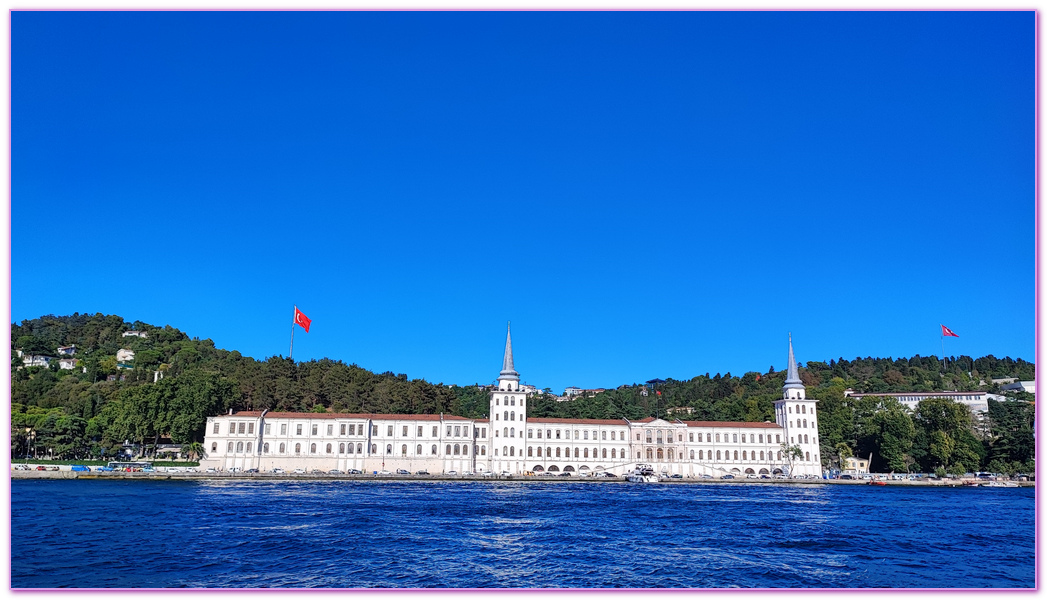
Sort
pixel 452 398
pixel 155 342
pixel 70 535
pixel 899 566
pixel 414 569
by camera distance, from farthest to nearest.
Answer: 1. pixel 155 342
2. pixel 452 398
3. pixel 70 535
4. pixel 899 566
5. pixel 414 569

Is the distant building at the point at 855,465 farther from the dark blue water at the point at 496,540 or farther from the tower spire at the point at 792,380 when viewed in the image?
the dark blue water at the point at 496,540

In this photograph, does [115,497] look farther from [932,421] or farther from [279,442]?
[932,421]

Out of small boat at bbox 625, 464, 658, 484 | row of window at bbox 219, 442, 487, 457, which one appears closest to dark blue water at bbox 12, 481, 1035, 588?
row of window at bbox 219, 442, 487, 457

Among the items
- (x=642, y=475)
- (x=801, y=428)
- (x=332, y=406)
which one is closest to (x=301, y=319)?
(x=332, y=406)

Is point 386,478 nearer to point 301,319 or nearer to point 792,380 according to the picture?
point 301,319

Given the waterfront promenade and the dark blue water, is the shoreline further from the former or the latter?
the dark blue water

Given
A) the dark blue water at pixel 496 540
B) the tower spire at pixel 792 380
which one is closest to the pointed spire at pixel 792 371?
the tower spire at pixel 792 380

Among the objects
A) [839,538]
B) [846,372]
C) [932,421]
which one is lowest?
[839,538]

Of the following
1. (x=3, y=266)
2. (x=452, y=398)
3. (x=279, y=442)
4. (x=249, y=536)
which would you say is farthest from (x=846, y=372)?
(x=3, y=266)
